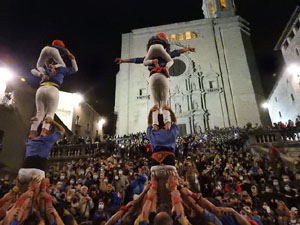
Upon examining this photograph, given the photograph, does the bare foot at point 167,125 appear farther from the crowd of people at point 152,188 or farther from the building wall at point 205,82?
the building wall at point 205,82

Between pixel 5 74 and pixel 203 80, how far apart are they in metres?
25.7

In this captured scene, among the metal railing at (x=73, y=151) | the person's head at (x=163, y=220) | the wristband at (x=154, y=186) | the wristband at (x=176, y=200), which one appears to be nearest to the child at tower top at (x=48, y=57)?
the wristband at (x=154, y=186)

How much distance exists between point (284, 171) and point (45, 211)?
10.5 metres

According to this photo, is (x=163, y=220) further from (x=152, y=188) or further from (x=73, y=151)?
(x=73, y=151)

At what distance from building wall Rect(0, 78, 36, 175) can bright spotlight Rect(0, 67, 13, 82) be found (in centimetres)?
75

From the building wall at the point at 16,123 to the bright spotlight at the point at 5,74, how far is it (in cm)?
75

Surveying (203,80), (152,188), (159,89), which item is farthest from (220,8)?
(152,188)

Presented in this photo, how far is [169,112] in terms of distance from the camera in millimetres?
5879

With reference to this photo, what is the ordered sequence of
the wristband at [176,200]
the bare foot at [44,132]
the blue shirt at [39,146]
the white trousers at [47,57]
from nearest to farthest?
the wristband at [176,200] → the blue shirt at [39,146] → the bare foot at [44,132] → the white trousers at [47,57]

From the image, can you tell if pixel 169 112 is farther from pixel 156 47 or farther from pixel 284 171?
pixel 284 171

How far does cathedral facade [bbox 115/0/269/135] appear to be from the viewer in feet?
109

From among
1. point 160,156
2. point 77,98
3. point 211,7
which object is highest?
point 211,7

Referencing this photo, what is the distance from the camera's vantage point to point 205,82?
35.6 m

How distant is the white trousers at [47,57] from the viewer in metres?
7.18
